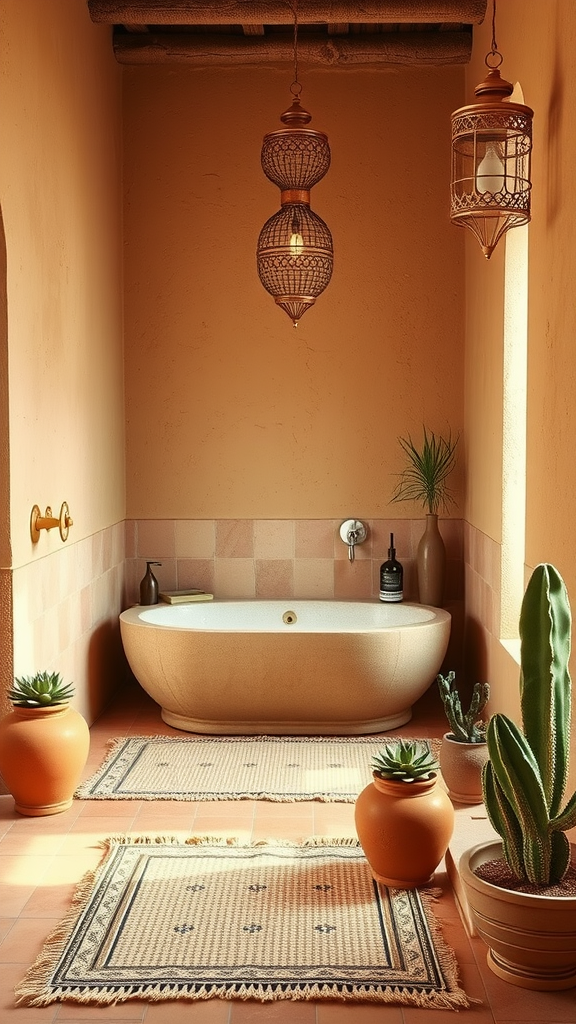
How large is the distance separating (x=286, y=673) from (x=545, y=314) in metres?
2.02

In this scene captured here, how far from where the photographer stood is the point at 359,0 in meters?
5.19

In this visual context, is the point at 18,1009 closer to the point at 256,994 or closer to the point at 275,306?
the point at 256,994

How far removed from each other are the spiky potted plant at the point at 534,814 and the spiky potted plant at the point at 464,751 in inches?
38.6

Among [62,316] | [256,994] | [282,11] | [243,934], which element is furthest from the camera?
[282,11]

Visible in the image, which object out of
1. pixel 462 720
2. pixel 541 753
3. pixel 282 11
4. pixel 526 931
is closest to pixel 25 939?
pixel 526 931

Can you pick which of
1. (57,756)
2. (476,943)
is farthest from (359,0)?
(476,943)

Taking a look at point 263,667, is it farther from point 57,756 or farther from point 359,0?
point 359,0

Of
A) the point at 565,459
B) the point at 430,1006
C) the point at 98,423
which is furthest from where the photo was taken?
the point at 98,423

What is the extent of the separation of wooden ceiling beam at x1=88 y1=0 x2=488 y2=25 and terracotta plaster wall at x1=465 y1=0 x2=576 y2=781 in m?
0.42

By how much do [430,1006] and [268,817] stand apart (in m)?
1.39

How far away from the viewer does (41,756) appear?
13.0 feet

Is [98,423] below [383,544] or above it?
above

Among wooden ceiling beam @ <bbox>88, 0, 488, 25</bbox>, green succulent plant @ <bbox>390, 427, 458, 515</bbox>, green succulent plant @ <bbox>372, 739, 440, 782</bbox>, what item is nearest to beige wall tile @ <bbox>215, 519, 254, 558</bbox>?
green succulent plant @ <bbox>390, 427, 458, 515</bbox>

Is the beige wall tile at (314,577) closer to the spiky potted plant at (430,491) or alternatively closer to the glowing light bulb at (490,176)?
the spiky potted plant at (430,491)
